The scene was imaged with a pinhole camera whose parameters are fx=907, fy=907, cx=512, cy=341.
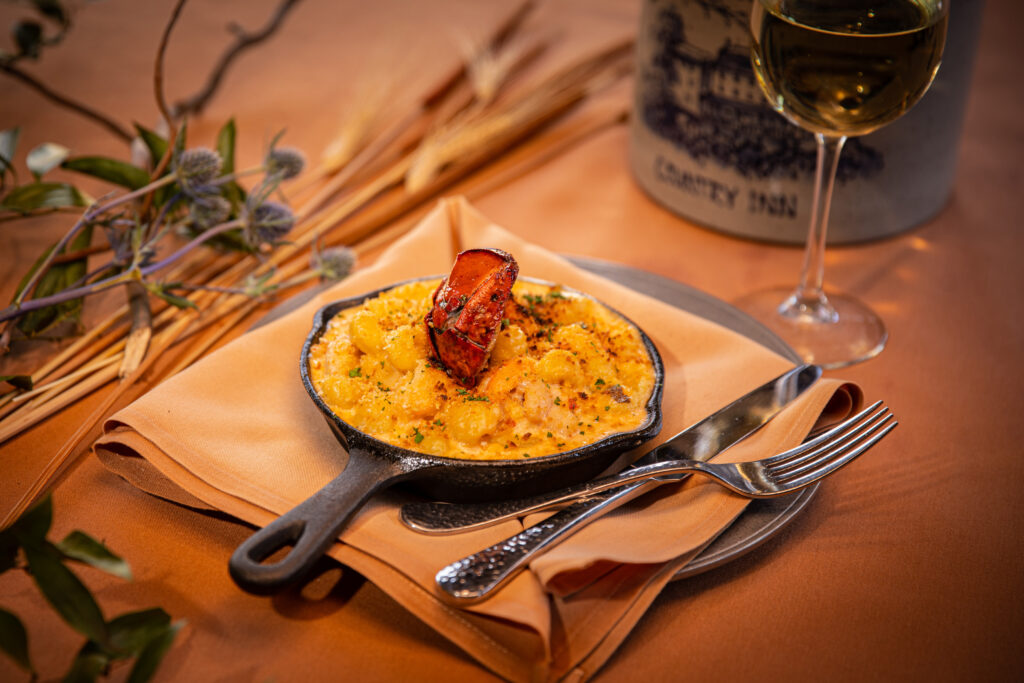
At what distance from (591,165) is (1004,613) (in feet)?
4.35

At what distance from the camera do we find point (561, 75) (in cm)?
225

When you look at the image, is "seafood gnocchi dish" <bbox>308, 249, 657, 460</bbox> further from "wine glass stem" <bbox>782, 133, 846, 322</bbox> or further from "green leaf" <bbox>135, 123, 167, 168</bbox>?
"green leaf" <bbox>135, 123, 167, 168</bbox>

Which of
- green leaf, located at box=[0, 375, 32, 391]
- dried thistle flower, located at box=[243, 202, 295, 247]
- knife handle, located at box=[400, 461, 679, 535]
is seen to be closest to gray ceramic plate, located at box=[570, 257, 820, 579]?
knife handle, located at box=[400, 461, 679, 535]

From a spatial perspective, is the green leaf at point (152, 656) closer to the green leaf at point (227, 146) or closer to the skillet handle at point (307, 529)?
Result: the skillet handle at point (307, 529)

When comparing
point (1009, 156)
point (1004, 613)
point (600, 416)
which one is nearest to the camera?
point (1004, 613)

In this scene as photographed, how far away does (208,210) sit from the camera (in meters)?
1.53

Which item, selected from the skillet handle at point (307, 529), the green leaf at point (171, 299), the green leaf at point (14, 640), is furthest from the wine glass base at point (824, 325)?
the green leaf at point (14, 640)

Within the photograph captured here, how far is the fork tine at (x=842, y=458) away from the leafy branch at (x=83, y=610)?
67 cm

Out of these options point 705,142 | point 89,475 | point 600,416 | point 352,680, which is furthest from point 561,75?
point 352,680

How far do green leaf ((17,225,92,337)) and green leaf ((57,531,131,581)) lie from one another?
65 cm

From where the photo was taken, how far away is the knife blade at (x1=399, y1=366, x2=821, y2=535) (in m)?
0.99

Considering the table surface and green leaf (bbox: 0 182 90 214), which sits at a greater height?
green leaf (bbox: 0 182 90 214)

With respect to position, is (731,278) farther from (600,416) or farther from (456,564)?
(456,564)

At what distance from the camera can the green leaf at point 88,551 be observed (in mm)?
850
